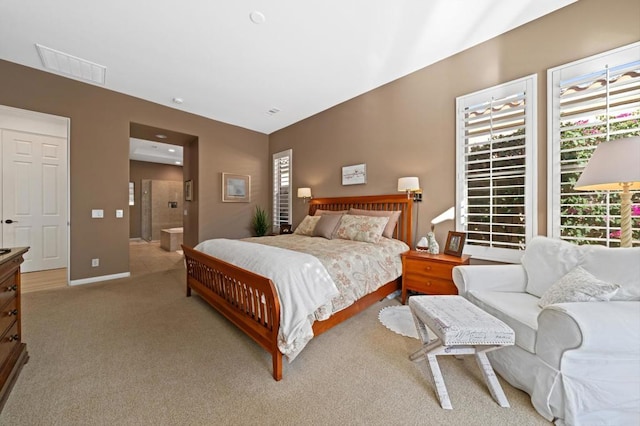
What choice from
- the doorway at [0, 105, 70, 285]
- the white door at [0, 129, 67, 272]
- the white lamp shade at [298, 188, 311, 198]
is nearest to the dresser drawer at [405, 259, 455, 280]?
the white lamp shade at [298, 188, 311, 198]

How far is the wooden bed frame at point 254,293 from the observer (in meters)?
1.78

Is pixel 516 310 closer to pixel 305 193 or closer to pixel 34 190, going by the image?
pixel 305 193

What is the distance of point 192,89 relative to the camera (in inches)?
156

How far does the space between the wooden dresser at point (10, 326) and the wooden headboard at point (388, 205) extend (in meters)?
3.72

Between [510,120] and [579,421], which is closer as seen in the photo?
[579,421]

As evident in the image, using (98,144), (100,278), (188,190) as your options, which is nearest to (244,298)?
(100,278)

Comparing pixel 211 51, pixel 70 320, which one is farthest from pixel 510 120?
pixel 70 320

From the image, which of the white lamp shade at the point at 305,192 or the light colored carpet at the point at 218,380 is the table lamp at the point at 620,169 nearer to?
the light colored carpet at the point at 218,380

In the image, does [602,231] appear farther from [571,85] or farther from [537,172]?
[571,85]

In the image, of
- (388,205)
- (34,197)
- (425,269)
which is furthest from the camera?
(34,197)

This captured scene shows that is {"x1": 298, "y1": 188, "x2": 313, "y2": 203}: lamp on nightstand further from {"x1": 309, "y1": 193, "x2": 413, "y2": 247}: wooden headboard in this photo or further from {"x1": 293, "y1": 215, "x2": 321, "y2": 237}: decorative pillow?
{"x1": 293, "y1": 215, "x2": 321, "y2": 237}: decorative pillow

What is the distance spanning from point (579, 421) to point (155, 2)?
4.33m

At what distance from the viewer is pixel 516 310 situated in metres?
1.74

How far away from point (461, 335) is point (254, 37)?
3360mm
